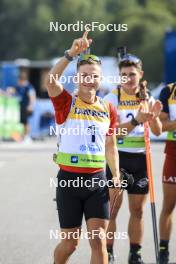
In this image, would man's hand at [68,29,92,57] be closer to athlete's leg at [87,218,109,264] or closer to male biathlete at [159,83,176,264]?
athlete's leg at [87,218,109,264]

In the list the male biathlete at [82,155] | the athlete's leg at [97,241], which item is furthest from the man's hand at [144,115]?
the athlete's leg at [97,241]

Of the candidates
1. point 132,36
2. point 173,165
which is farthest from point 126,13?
point 173,165

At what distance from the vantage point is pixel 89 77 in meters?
6.78

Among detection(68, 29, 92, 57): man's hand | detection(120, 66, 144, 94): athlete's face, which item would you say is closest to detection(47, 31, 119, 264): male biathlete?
detection(68, 29, 92, 57): man's hand

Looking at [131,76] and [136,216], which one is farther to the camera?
[136,216]

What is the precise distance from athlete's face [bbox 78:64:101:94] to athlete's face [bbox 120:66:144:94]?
1343 mm

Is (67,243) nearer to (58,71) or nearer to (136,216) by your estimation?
(58,71)

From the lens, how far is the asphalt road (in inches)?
354

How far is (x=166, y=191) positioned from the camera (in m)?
8.38

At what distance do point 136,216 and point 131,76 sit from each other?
1.33m

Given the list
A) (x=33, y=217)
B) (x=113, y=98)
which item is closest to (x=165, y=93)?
(x=113, y=98)

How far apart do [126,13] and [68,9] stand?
1050 centimetres

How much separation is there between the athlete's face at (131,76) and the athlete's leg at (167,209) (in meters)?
0.98

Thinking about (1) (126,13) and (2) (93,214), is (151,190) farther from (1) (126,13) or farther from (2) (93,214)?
(1) (126,13)
